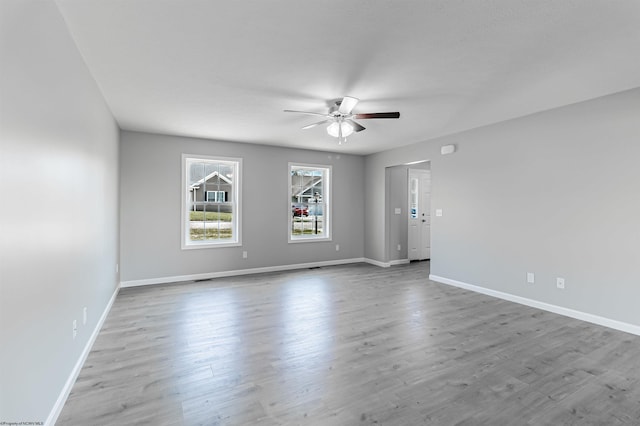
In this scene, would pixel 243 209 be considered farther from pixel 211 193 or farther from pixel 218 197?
pixel 211 193

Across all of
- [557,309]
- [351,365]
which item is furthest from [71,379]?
[557,309]

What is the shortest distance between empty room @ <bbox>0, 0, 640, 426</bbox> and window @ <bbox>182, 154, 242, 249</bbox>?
41 mm

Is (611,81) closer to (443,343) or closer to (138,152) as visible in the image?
(443,343)

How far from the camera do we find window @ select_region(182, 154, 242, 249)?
561 cm

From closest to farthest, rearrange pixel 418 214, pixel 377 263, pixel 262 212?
pixel 262 212
pixel 377 263
pixel 418 214

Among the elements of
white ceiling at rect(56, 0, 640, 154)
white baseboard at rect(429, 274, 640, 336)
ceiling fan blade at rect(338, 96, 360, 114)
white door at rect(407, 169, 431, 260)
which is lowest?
white baseboard at rect(429, 274, 640, 336)

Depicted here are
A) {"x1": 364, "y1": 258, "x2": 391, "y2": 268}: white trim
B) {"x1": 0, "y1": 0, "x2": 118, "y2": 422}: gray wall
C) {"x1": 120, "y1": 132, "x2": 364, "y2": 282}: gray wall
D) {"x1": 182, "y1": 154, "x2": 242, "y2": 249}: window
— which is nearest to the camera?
{"x1": 0, "y1": 0, "x2": 118, "y2": 422}: gray wall

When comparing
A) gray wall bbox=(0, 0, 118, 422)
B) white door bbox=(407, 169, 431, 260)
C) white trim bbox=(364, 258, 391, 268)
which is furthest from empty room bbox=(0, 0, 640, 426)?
white door bbox=(407, 169, 431, 260)

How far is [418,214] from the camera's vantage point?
763 cm

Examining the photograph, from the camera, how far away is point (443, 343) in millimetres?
3041

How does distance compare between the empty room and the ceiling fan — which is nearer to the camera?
the empty room

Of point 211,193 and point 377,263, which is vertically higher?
point 211,193

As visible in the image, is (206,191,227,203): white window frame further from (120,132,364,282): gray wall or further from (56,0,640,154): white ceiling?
(56,0,640,154): white ceiling

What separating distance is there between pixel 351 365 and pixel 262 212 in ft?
13.3
